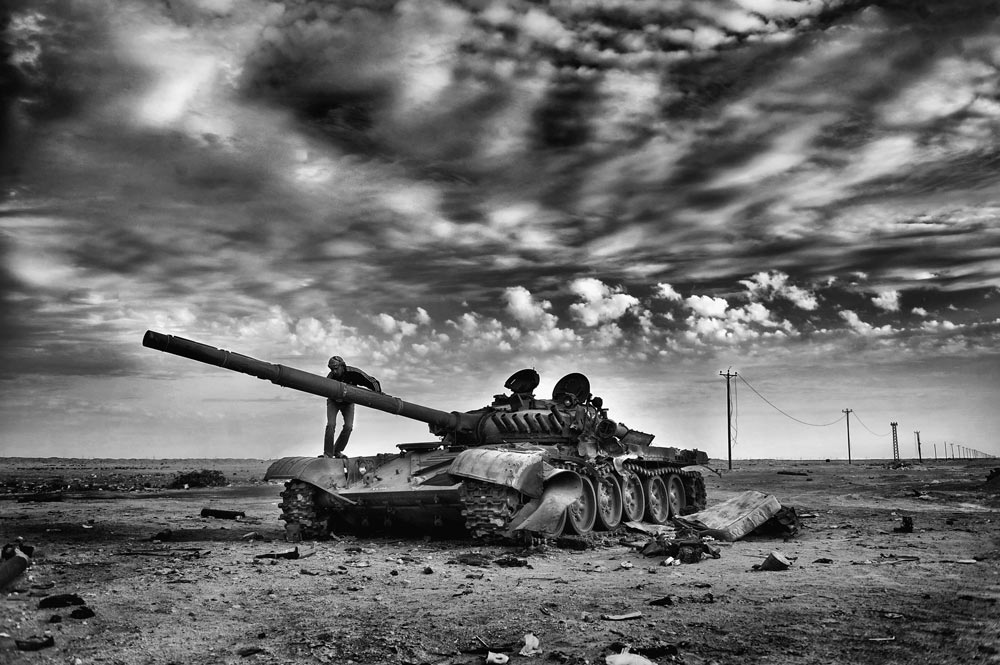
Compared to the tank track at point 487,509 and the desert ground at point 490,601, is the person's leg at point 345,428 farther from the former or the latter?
the tank track at point 487,509

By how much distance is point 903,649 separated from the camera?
5766mm

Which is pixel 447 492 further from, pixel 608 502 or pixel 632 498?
pixel 632 498

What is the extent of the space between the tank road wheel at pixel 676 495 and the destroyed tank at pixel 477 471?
82.5 inches

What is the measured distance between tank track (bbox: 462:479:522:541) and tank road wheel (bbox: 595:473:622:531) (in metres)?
3.44

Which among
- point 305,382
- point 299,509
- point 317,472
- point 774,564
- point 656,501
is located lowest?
point 774,564

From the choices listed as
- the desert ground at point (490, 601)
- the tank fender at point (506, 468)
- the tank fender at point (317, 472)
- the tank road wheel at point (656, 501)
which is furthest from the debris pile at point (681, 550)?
the tank road wheel at point (656, 501)

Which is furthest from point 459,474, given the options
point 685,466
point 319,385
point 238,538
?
point 685,466

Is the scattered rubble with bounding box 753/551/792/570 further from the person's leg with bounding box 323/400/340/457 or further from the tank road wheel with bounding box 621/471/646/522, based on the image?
the person's leg with bounding box 323/400/340/457

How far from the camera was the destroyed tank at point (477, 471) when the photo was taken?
1227cm

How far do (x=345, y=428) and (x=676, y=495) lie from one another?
974 cm

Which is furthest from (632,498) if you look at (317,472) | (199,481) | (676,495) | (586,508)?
(199,481)

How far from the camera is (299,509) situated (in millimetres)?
A: 13586

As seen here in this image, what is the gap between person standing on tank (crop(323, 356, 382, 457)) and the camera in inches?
556

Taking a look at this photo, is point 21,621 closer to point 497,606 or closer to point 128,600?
point 128,600
